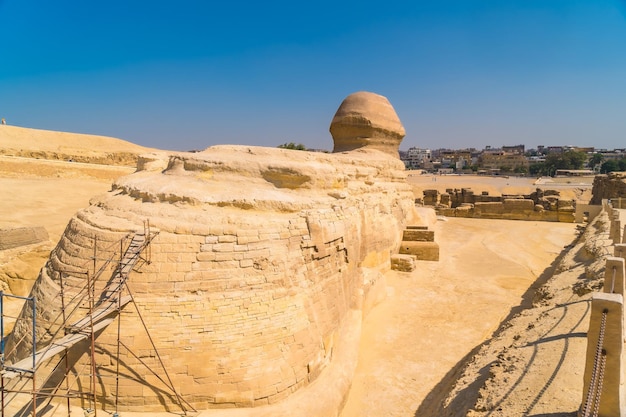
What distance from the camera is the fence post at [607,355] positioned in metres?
3.30

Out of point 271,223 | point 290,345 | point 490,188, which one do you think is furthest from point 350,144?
point 490,188

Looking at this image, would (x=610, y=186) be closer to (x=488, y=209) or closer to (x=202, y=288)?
(x=488, y=209)

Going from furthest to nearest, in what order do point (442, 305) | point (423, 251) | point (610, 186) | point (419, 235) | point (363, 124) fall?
point (610, 186) < point (363, 124) < point (419, 235) < point (423, 251) < point (442, 305)

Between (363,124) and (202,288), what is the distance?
10.8 metres

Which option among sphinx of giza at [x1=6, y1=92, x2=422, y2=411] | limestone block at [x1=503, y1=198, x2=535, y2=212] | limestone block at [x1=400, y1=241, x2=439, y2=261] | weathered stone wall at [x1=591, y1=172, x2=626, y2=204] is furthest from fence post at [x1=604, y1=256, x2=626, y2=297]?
weathered stone wall at [x1=591, y1=172, x2=626, y2=204]

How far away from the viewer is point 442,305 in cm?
1017

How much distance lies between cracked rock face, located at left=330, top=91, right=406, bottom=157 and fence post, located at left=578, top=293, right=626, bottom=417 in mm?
11976

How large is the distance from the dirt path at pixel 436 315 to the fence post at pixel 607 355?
11.2 ft

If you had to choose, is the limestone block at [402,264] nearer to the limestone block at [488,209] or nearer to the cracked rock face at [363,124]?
the cracked rock face at [363,124]

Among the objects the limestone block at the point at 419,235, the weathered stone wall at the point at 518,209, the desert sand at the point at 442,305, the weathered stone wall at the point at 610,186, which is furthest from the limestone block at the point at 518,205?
the limestone block at the point at 419,235

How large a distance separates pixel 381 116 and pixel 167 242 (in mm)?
11490

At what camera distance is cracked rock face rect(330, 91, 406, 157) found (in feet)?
48.1

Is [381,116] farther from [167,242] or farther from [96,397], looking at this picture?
[96,397]

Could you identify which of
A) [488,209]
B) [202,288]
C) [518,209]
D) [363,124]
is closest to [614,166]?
[518,209]
